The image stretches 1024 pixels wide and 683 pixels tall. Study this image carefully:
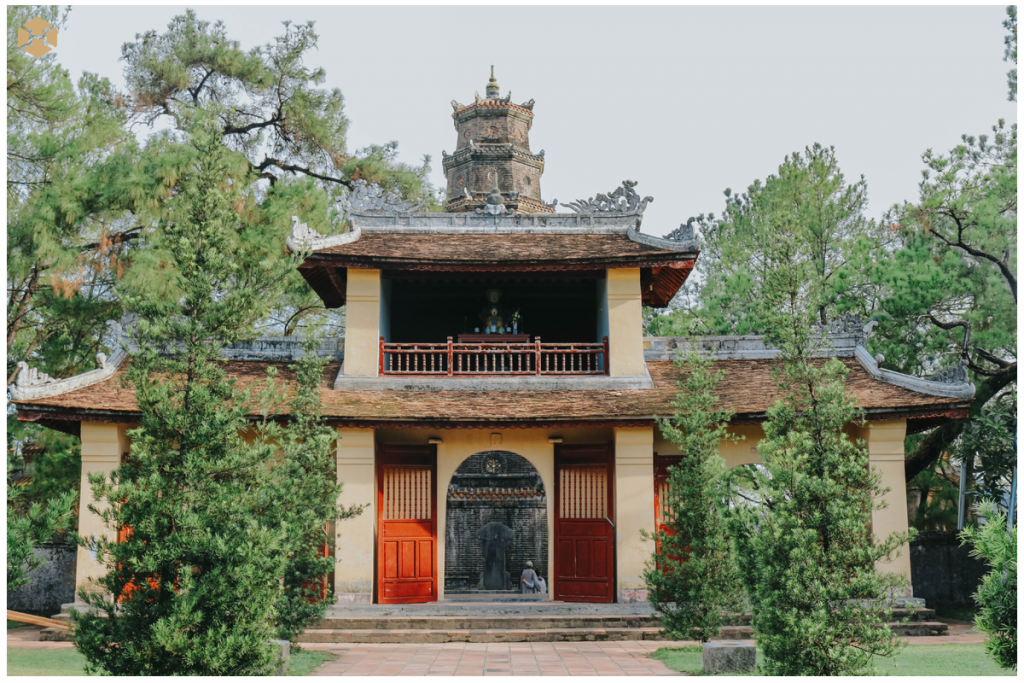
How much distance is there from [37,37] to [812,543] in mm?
14833

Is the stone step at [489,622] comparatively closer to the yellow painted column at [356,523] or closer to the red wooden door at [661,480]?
the yellow painted column at [356,523]

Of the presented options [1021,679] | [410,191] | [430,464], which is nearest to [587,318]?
[430,464]

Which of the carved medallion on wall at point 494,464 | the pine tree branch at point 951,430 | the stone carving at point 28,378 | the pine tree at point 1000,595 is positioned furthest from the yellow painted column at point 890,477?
the stone carving at point 28,378

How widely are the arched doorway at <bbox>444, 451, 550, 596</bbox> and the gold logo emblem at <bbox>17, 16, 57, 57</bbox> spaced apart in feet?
38.3

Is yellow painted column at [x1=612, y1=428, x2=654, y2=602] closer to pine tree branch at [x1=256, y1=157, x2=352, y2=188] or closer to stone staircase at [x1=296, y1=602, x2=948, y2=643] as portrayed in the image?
stone staircase at [x1=296, y1=602, x2=948, y2=643]

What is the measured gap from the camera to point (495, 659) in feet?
32.8

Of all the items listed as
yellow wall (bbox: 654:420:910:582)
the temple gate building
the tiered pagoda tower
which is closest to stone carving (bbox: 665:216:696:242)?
the temple gate building

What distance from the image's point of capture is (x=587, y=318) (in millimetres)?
16078

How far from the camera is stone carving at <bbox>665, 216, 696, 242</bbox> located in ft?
45.7

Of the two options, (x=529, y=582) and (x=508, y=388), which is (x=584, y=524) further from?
(x=529, y=582)

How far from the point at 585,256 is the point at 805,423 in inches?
243

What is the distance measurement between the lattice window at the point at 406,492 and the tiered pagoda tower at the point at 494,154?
16353 mm

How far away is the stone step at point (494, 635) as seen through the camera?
36.9 ft

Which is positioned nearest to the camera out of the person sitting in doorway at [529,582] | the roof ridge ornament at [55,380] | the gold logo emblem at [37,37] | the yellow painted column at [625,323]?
the roof ridge ornament at [55,380]
